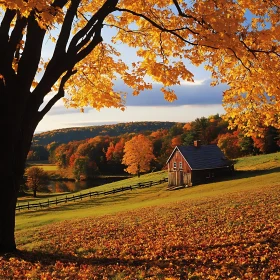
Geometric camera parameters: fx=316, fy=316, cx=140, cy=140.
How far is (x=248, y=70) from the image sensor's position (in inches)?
376

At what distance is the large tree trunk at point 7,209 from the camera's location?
8.07 m

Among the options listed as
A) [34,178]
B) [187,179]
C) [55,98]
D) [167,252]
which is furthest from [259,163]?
[55,98]

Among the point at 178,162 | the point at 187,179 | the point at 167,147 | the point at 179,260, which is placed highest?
the point at 167,147

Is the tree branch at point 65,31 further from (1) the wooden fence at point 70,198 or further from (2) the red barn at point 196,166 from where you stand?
(2) the red barn at point 196,166

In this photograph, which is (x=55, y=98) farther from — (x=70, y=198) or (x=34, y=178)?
(x=34, y=178)

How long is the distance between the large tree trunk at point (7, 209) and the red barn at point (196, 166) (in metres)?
37.9

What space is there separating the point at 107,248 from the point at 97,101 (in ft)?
16.0

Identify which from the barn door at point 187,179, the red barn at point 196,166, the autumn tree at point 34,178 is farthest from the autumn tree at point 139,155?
the barn door at point 187,179

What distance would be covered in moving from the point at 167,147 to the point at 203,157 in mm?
51758

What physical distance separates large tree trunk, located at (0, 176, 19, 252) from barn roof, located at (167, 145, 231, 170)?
3801 centimetres

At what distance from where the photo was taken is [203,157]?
47.1 m

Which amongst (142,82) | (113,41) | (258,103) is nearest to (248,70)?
(258,103)

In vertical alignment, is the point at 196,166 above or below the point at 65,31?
below

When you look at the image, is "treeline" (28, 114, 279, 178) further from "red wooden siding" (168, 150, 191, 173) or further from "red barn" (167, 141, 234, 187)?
"red wooden siding" (168, 150, 191, 173)
